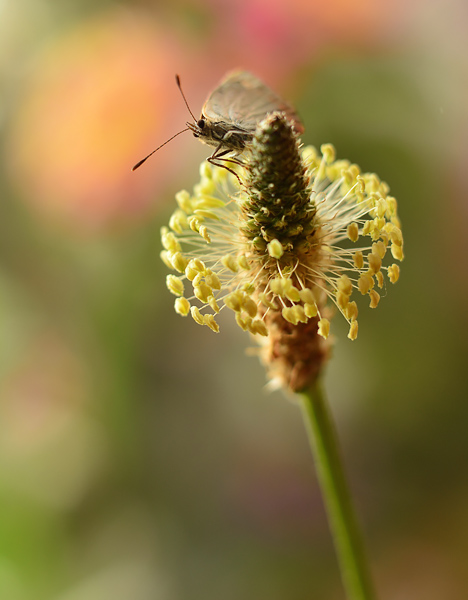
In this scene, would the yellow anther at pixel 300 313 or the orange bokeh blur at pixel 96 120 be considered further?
the orange bokeh blur at pixel 96 120

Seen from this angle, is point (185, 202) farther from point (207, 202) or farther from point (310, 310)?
point (310, 310)

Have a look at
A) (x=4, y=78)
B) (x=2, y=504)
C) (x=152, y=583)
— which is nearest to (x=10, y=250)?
(x=4, y=78)

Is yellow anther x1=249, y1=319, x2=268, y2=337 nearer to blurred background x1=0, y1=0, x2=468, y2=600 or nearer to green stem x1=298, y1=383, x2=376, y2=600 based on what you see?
green stem x1=298, y1=383, x2=376, y2=600

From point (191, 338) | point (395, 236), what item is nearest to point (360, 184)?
point (395, 236)

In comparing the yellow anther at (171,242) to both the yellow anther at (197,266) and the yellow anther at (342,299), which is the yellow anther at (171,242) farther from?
the yellow anther at (342,299)

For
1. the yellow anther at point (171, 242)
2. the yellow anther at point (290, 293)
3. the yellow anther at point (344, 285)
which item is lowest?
the yellow anther at point (344, 285)

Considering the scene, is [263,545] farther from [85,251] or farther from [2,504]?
[85,251]

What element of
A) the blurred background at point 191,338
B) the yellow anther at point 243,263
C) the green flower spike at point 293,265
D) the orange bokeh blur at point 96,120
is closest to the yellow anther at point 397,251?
the green flower spike at point 293,265
